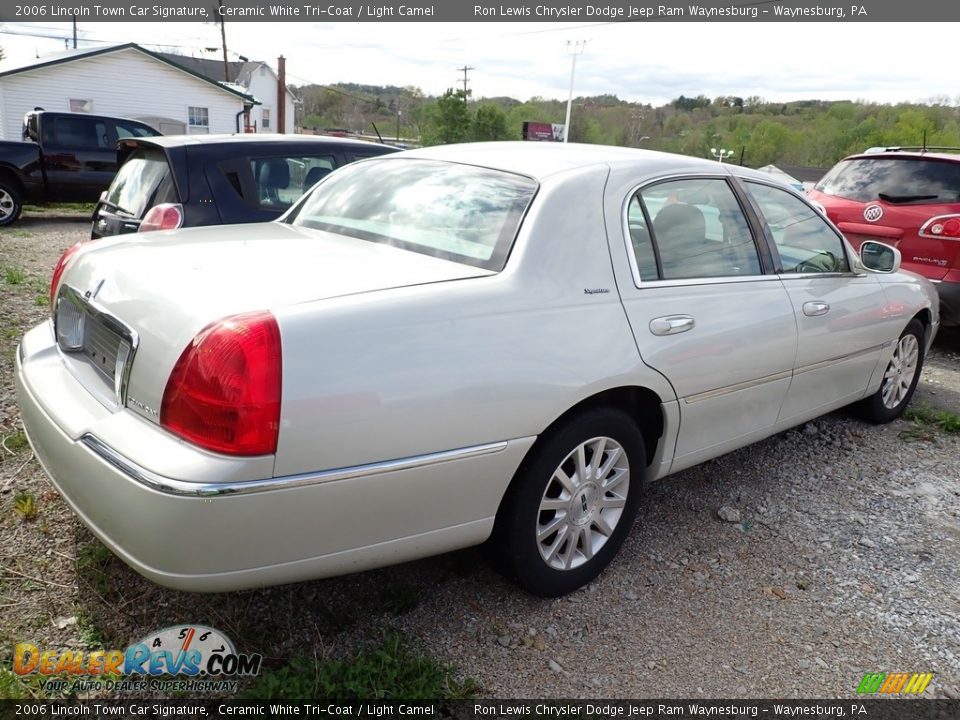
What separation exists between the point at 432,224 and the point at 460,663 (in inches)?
62.1

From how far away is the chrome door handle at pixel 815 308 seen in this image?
11.7 feet

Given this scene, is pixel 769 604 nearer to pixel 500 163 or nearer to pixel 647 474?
pixel 647 474

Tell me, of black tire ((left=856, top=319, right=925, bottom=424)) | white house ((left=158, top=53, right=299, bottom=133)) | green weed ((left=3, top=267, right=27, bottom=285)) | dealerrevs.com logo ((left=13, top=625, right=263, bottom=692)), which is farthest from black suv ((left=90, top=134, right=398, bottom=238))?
white house ((left=158, top=53, right=299, bottom=133))

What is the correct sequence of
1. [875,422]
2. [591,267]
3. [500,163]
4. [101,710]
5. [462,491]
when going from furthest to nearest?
[875,422]
[500,163]
[591,267]
[462,491]
[101,710]

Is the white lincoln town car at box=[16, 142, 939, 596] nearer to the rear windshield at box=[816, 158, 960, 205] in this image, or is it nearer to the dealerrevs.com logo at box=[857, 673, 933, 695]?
the dealerrevs.com logo at box=[857, 673, 933, 695]

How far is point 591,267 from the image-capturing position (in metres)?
2.67

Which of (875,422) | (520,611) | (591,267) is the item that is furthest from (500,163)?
(875,422)

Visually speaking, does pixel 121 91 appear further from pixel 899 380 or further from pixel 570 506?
pixel 570 506

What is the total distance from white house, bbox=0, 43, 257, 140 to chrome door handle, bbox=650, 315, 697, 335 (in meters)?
26.5

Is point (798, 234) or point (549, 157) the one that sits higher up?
point (549, 157)

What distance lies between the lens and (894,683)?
254 centimetres

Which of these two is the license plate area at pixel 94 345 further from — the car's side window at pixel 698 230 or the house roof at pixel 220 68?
the house roof at pixel 220 68

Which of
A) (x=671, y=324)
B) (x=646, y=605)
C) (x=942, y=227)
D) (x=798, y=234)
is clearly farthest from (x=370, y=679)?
(x=942, y=227)

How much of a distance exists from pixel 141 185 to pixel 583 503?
435 centimetres
